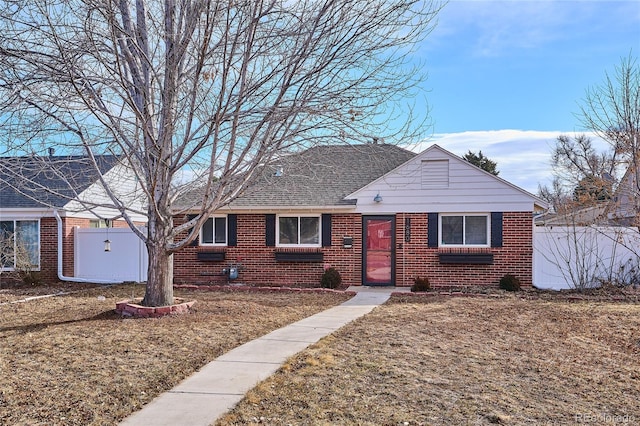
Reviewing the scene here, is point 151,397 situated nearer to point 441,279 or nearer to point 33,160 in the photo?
point 33,160

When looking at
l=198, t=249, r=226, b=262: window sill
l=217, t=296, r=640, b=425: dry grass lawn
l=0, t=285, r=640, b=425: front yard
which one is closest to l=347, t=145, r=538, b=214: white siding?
l=198, t=249, r=226, b=262: window sill

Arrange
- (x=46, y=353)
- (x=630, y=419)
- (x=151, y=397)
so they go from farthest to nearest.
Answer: (x=46, y=353) < (x=151, y=397) < (x=630, y=419)

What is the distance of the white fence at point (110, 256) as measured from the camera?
15898mm

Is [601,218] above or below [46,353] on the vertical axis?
above

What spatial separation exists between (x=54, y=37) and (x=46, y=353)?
3.97 metres

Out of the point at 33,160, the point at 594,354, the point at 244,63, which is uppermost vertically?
the point at 244,63

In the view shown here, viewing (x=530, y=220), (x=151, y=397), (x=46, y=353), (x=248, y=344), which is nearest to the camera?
(x=151, y=397)

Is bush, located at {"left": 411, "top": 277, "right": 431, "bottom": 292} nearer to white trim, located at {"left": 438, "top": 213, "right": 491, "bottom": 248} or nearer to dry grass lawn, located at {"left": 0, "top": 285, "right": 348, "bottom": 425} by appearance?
white trim, located at {"left": 438, "top": 213, "right": 491, "bottom": 248}

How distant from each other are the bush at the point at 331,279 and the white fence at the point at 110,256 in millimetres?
5584

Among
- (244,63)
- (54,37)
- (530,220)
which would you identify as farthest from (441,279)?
(54,37)

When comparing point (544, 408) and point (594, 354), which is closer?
point (544, 408)

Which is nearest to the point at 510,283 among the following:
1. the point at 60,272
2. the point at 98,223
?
the point at 60,272

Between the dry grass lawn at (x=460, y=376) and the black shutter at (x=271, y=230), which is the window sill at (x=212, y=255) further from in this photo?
the dry grass lawn at (x=460, y=376)

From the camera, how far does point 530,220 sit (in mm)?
13578
